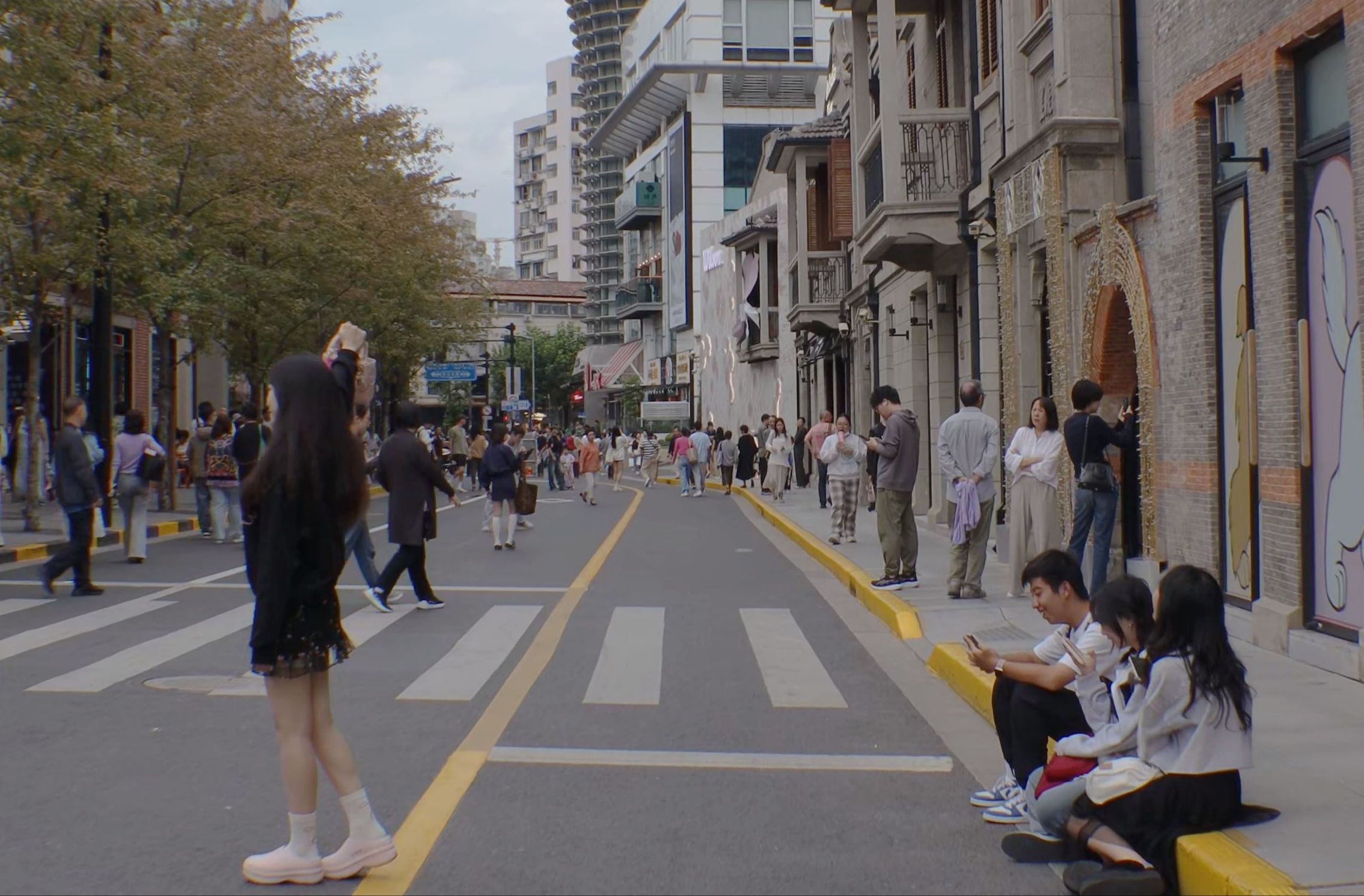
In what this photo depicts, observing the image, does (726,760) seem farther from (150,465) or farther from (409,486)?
(150,465)

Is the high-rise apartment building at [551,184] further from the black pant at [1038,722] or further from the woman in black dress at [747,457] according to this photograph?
the black pant at [1038,722]

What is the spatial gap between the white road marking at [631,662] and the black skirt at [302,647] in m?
3.66

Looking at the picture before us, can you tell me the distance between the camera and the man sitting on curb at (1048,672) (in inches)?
221

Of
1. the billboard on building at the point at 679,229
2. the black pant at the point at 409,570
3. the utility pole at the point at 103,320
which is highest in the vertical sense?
the billboard on building at the point at 679,229

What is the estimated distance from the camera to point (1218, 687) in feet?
16.2

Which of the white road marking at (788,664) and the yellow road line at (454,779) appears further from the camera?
the white road marking at (788,664)

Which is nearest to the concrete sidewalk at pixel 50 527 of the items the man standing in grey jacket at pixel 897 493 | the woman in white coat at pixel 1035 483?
the man standing in grey jacket at pixel 897 493

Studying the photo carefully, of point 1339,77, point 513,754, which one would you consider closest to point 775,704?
point 513,754

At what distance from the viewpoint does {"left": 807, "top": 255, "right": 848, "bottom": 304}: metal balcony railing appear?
33969 millimetres

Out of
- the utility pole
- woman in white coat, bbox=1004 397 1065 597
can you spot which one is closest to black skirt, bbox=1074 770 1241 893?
woman in white coat, bbox=1004 397 1065 597

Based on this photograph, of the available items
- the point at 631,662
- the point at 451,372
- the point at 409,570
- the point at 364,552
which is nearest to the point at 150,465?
the point at 364,552

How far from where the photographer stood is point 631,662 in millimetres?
9891

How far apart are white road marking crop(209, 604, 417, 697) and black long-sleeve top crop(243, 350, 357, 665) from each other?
3574 mm

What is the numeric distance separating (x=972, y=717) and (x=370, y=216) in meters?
26.0
